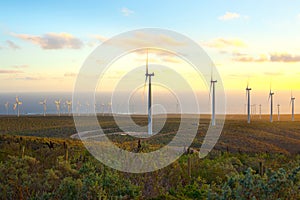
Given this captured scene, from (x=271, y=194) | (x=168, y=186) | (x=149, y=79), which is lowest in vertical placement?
(x=168, y=186)

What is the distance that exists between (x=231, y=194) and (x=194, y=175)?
8013 millimetres

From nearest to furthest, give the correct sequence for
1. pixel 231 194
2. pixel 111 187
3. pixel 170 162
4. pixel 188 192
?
1. pixel 231 194
2. pixel 188 192
3. pixel 111 187
4. pixel 170 162

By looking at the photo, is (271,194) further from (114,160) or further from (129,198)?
(114,160)

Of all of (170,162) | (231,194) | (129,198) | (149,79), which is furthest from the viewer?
(149,79)

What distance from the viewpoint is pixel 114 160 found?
715 inches

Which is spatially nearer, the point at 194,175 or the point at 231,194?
the point at 231,194

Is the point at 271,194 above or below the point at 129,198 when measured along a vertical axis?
above

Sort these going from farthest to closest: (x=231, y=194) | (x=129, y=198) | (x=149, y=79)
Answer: (x=149, y=79)
(x=129, y=198)
(x=231, y=194)

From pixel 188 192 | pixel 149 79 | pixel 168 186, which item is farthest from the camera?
pixel 149 79

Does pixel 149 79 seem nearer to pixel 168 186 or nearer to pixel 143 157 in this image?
pixel 143 157

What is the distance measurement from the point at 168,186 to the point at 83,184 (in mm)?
3994

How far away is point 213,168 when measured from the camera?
18.2 meters

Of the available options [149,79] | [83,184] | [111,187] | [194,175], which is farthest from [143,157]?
[149,79]

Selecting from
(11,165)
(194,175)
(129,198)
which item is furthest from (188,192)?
(11,165)
